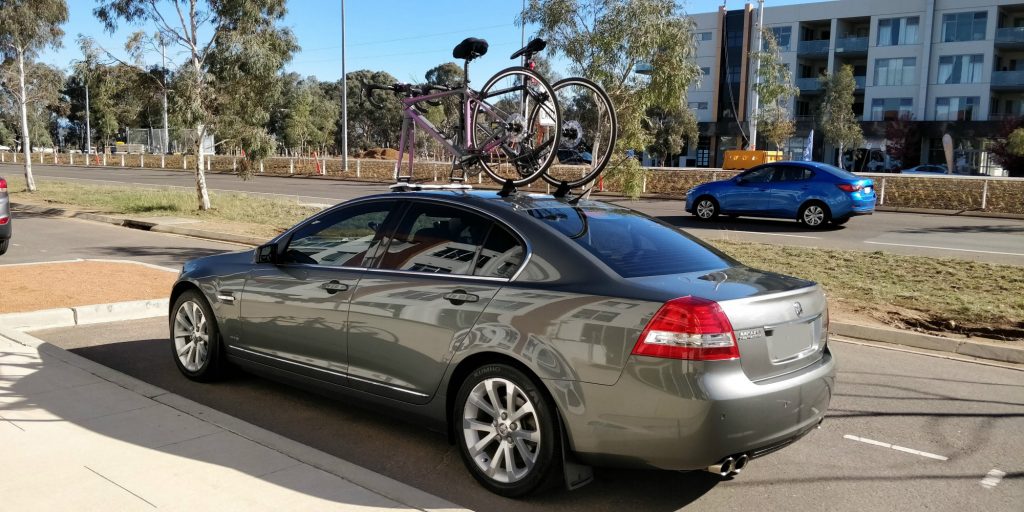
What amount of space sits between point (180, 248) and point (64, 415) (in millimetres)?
10810

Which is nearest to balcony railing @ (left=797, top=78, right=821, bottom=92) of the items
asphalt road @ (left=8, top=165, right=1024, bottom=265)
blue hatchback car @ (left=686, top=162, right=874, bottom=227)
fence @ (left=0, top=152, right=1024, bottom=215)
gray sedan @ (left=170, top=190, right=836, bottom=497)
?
fence @ (left=0, top=152, right=1024, bottom=215)

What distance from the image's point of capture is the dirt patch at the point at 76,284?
8.59 meters

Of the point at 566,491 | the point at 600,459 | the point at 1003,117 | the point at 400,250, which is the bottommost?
the point at 566,491

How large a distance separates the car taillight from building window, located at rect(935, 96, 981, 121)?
62.9m

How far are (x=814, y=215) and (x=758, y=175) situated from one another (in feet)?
6.07

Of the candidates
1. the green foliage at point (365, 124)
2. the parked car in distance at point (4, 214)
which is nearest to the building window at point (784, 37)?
the green foliage at point (365, 124)

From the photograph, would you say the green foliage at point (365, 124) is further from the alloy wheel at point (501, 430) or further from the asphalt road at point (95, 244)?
the alloy wheel at point (501, 430)

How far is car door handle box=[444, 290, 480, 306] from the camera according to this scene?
417 centimetres

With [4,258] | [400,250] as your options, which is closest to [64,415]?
[400,250]

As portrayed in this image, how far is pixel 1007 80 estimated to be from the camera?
187ft

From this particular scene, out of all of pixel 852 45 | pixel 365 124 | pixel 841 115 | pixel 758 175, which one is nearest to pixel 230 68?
pixel 758 175

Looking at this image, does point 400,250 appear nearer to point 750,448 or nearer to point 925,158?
point 750,448

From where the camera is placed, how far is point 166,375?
6188 mm

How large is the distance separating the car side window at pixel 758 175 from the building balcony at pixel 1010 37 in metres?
47.0
